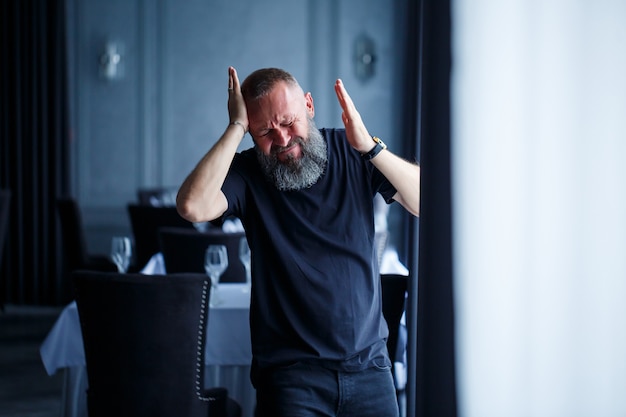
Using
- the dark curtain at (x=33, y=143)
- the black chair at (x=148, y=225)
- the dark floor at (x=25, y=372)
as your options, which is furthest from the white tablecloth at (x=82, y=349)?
the dark curtain at (x=33, y=143)

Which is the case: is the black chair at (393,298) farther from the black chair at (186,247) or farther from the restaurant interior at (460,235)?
the black chair at (186,247)

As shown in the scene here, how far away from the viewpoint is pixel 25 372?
4668 millimetres

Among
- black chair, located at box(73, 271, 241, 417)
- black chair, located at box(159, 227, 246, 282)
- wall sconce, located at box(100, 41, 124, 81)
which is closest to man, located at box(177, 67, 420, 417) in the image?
black chair, located at box(73, 271, 241, 417)

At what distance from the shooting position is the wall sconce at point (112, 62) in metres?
7.51

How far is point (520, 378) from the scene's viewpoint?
88cm

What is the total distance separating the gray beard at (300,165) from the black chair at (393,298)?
2.40 feet

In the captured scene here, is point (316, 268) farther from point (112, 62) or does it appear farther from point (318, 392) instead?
point (112, 62)

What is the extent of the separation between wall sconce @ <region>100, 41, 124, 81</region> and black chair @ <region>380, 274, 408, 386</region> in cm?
571

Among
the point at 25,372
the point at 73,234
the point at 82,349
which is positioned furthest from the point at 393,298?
the point at 73,234

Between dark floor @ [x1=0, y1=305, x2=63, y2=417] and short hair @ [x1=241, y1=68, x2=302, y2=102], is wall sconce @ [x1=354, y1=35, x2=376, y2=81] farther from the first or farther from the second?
short hair @ [x1=241, y1=68, x2=302, y2=102]

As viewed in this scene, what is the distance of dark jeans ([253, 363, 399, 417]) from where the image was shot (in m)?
1.67

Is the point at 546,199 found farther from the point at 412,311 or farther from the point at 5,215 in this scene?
the point at 5,215

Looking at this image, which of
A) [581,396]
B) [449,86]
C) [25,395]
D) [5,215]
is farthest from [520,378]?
[5,215]

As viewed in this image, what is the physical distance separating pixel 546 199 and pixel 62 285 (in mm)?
6856
